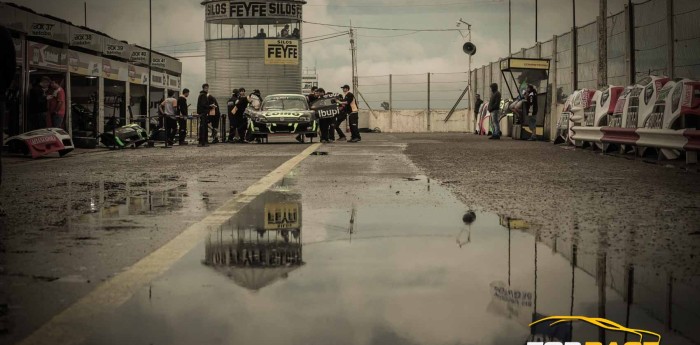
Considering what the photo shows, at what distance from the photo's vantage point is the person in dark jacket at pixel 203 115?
93.3 feet

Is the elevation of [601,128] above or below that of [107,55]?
below

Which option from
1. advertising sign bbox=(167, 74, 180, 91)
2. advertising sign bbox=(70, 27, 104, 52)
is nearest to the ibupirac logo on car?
advertising sign bbox=(70, 27, 104, 52)

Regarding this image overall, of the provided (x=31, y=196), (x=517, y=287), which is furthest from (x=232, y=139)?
(x=517, y=287)

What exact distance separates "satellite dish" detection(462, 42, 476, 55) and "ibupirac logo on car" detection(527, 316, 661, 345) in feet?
159

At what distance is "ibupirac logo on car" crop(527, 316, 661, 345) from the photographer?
3582 millimetres

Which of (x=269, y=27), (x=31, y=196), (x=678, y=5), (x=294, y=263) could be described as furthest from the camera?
(x=269, y=27)

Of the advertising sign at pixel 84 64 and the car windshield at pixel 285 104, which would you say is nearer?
the advertising sign at pixel 84 64

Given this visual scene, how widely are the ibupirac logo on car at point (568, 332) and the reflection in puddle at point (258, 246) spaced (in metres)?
1.46

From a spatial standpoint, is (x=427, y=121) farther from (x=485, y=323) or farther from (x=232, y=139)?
(x=485, y=323)

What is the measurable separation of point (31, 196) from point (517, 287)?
269 inches

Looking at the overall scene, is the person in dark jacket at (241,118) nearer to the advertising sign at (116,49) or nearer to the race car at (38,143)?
the advertising sign at (116,49)

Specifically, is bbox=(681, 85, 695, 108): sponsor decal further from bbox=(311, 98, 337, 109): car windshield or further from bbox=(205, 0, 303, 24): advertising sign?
bbox=(205, 0, 303, 24): advertising sign

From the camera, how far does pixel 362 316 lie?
4.04m

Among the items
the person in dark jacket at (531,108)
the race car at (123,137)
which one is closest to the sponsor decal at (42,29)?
the race car at (123,137)
